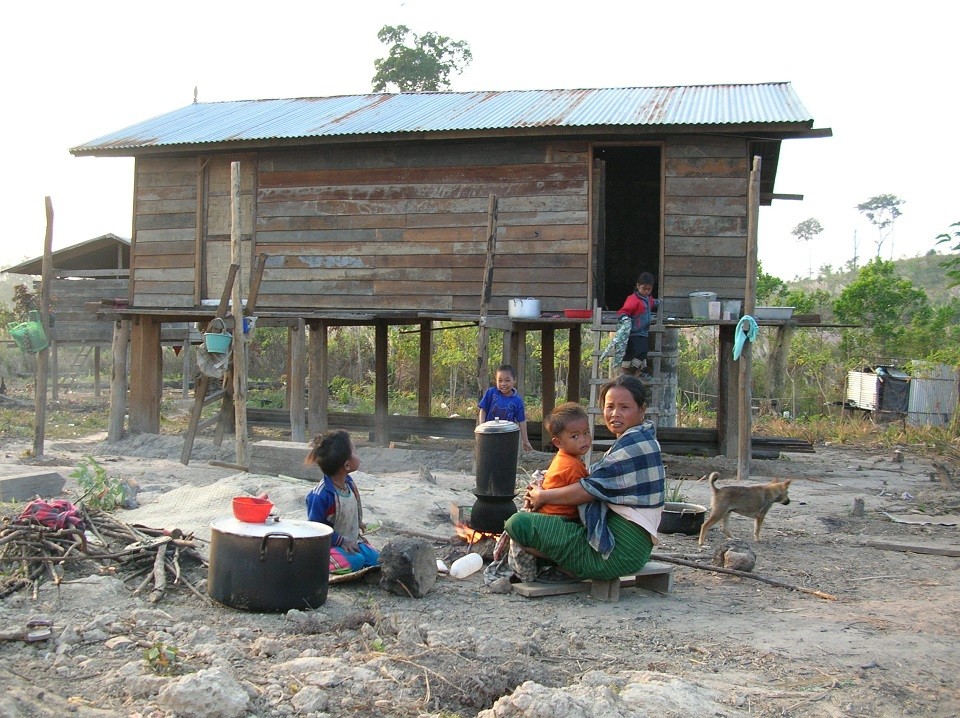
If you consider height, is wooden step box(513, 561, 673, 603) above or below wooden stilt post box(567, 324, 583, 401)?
below

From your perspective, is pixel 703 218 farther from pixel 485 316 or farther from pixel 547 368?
pixel 547 368

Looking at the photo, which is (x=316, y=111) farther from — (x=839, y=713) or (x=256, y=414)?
(x=839, y=713)

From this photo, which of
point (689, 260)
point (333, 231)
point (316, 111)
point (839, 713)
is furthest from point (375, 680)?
point (316, 111)

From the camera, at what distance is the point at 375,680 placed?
12.9ft

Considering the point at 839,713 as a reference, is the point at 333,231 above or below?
above

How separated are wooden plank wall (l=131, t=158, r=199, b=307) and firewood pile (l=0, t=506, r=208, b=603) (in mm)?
8923

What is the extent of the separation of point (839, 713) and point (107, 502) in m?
6.01

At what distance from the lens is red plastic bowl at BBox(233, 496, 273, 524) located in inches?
204

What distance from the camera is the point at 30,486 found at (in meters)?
8.35

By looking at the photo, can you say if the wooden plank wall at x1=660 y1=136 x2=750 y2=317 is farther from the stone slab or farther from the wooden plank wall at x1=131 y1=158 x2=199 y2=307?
the stone slab

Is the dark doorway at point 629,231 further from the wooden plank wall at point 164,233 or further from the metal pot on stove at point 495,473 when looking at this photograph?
the metal pot on stove at point 495,473

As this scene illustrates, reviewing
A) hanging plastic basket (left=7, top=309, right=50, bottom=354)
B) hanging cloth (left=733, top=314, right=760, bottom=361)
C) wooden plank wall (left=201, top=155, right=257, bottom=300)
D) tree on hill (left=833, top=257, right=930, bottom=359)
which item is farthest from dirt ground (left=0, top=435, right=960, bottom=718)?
tree on hill (left=833, top=257, right=930, bottom=359)

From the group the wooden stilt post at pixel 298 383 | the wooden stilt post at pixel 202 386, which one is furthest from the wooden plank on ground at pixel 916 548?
the wooden stilt post at pixel 298 383

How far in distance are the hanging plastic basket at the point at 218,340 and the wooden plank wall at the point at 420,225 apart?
4.09m
